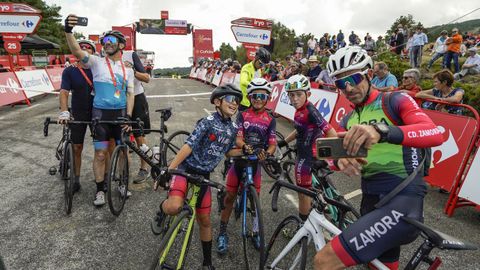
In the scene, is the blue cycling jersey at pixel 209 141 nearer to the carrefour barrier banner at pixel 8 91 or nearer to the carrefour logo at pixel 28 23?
the carrefour barrier banner at pixel 8 91

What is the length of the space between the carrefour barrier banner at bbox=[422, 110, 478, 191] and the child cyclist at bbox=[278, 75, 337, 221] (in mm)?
2497

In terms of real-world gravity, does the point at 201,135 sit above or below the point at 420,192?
above

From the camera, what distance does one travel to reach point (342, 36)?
23.5 m

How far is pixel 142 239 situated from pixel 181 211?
1.29 metres

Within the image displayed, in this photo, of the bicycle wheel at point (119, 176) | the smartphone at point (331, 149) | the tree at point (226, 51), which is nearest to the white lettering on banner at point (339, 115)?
the bicycle wheel at point (119, 176)

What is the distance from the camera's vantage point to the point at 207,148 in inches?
126

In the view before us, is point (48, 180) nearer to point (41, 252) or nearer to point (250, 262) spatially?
point (41, 252)

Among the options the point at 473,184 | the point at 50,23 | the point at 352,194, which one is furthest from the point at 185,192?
the point at 50,23

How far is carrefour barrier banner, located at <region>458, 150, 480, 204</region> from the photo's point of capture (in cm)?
448

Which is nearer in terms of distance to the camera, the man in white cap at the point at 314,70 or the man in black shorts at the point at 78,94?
the man in black shorts at the point at 78,94

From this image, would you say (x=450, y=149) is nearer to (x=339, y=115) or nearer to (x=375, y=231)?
(x=339, y=115)

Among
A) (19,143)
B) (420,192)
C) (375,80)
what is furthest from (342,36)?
(420,192)

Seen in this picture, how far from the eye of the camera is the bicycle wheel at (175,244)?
2.63 metres

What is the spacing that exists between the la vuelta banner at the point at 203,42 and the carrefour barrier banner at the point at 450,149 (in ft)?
135
